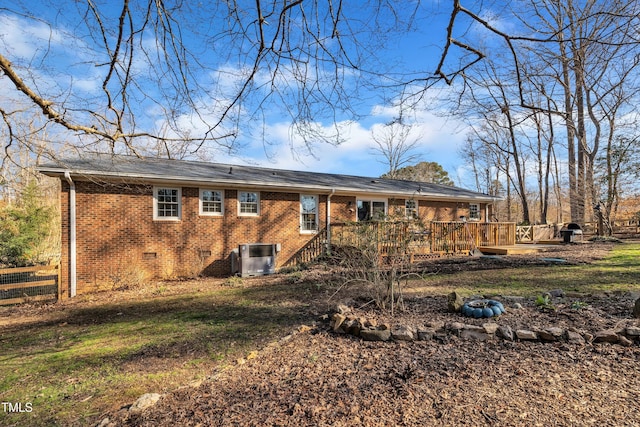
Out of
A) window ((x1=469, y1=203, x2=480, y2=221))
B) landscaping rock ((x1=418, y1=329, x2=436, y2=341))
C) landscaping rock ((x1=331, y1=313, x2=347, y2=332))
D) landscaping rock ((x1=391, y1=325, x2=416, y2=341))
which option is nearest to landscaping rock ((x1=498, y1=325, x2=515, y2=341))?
landscaping rock ((x1=418, y1=329, x2=436, y2=341))

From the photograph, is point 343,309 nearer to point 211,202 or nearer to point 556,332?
point 556,332

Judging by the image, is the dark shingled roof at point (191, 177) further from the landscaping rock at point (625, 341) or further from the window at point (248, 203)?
the landscaping rock at point (625, 341)

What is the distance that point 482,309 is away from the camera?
4695 millimetres

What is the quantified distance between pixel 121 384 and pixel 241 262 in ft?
24.0

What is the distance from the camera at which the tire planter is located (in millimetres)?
4660

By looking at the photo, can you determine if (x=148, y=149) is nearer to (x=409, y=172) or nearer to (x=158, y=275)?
(x=158, y=275)

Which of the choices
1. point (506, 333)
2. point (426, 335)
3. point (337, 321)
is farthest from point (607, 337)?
point (337, 321)

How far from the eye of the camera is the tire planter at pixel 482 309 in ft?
15.3

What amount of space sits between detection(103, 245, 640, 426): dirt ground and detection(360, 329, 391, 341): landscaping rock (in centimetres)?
9

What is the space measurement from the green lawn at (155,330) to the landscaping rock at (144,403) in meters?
0.32

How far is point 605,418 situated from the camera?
7.76 ft

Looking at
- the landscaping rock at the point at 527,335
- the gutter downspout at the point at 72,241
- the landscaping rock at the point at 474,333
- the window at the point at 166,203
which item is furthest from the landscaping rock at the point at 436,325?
the gutter downspout at the point at 72,241

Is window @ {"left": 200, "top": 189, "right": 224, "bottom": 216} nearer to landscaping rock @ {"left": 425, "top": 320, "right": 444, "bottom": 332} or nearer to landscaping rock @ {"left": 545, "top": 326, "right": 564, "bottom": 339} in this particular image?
landscaping rock @ {"left": 425, "top": 320, "right": 444, "bottom": 332}

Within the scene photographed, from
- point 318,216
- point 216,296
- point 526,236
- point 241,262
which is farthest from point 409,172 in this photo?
point 216,296
